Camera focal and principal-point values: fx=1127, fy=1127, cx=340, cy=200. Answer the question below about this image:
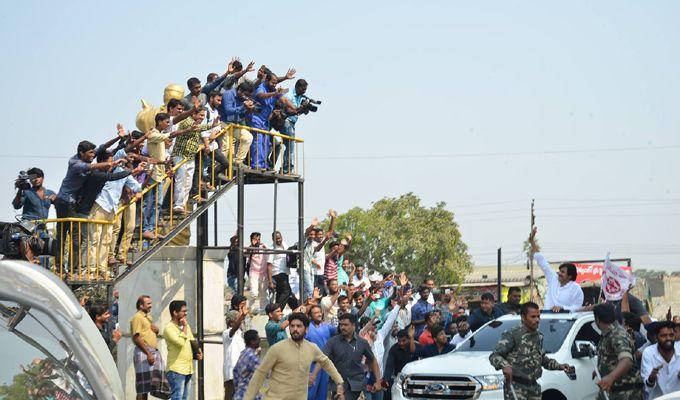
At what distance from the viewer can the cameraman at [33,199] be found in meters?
12.9

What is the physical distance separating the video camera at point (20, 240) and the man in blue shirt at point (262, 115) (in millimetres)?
7005

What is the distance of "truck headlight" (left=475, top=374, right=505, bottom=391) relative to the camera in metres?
13.4

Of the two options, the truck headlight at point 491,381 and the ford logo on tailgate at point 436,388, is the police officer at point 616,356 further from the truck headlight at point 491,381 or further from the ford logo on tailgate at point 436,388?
the ford logo on tailgate at point 436,388

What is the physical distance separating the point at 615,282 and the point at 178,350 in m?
6.15

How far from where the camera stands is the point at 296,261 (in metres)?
19.8

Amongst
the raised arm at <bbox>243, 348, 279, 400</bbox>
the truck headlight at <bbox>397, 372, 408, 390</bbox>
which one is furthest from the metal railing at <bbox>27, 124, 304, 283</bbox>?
the truck headlight at <bbox>397, 372, 408, 390</bbox>

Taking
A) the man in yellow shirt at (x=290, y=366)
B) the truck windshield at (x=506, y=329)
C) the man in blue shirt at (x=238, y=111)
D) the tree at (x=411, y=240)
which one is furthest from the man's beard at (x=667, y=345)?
the tree at (x=411, y=240)

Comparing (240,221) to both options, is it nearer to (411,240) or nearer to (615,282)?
(615,282)

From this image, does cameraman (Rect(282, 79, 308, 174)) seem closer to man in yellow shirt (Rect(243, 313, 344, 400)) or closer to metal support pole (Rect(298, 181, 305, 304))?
metal support pole (Rect(298, 181, 305, 304))

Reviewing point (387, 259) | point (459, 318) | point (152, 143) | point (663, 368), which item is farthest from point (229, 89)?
point (387, 259)

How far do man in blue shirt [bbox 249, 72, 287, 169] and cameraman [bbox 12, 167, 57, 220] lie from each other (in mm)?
5464

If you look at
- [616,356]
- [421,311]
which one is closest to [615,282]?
[421,311]

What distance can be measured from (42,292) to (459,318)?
12.9 metres

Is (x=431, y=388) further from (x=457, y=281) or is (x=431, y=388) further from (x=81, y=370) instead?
(x=457, y=281)
